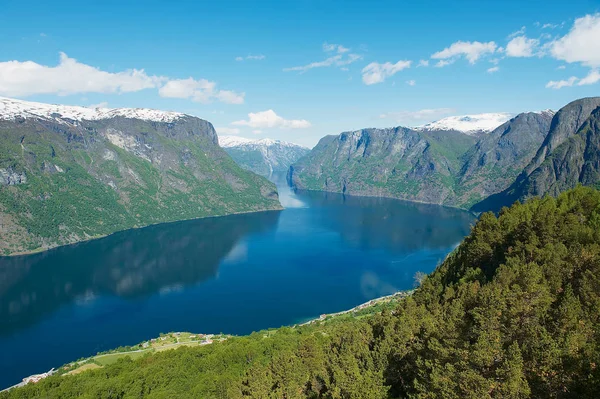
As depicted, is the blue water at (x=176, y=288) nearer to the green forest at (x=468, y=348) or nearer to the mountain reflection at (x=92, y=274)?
the mountain reflection at (x=92, y=274)

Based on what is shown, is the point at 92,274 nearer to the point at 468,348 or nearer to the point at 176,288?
the point at 176,288

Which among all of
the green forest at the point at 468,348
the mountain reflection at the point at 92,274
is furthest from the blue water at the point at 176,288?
the green forest at the point at 468,348

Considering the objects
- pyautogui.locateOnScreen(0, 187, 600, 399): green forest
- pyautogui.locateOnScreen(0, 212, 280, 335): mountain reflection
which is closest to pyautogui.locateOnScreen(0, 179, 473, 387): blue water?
pyautogui.locateOnScreen(0, 212, 280, 335): mountain reflection

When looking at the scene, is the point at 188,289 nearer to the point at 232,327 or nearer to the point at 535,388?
the point at 232,327

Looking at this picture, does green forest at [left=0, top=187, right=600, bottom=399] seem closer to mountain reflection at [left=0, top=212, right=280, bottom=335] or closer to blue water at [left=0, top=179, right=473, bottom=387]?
blue water at [left=0, top=179, right=473, bottom=387]

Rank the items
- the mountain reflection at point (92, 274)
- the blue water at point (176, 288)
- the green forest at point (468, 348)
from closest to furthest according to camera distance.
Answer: the green forest at point (468, 348) → the blue water at point (176, 288) → the mountain reflection at point (92, 274)

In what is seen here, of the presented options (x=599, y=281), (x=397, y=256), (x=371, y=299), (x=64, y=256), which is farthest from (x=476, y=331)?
(x=64, y=256)
